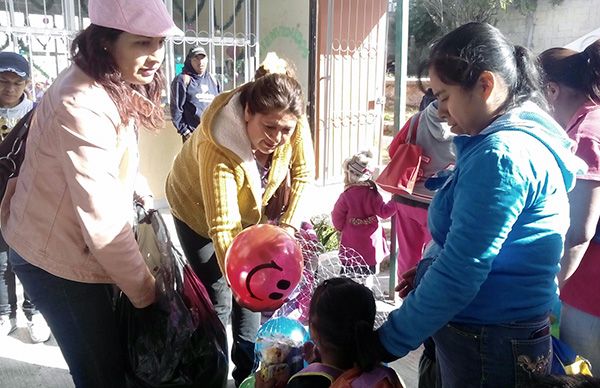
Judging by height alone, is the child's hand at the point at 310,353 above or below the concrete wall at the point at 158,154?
above

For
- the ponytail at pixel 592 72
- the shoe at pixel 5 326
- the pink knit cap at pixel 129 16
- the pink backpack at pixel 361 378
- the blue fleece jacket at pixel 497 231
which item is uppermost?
the pink knit cap at pixel 129 16

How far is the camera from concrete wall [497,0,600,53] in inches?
619

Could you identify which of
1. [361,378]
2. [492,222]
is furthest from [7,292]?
[492,222]

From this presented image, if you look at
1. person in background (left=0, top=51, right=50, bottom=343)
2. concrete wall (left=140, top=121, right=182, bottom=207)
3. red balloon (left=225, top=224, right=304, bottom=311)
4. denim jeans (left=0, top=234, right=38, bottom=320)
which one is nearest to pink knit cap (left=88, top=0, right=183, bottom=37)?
red balloon (left=225, top=224, right=304, bottom=311)

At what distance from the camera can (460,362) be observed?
4.74ft

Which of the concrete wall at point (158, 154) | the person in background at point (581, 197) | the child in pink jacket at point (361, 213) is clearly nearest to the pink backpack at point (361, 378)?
the person in background at point (581, 197)

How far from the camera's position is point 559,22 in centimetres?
1623

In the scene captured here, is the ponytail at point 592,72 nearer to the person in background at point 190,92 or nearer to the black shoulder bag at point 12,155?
the black shoulder bag at point 12,155

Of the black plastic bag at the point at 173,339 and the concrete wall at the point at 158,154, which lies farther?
the concrete wall at the point at 158,154

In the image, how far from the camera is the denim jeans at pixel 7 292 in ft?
10.1

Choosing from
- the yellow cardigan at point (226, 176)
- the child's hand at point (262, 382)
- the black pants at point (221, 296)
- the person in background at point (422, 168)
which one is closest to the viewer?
the child's hand at point (262, 382)

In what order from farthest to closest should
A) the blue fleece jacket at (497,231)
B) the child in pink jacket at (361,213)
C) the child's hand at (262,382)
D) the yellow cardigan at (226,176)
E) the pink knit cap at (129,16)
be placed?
the child in pink jacket at (361,213)
the yellow cardigan at (226,176)
the child's hand at (262,382)
the pink knit cap at (129,16)
the blue fleece jacket at (497,231)

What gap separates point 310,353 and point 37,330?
2073 millimetres

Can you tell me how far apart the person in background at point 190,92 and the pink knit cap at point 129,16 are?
3754 mm
